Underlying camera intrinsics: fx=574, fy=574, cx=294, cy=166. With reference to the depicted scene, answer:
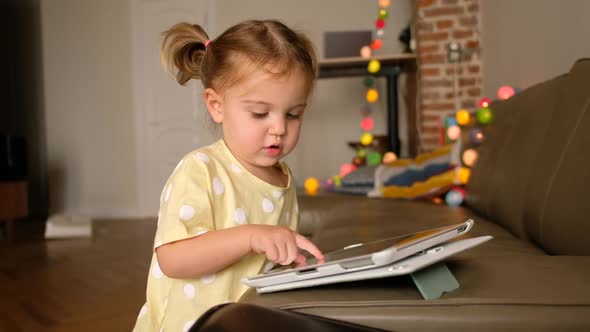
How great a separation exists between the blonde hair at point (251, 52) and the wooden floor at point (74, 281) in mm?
1347

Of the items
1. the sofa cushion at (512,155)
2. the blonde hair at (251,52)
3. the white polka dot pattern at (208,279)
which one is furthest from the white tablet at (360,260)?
the sofa cushion at (512,155)

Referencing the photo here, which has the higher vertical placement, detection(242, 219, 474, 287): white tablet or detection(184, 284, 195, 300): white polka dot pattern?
detection(242, 219, 474, 287): white tablet

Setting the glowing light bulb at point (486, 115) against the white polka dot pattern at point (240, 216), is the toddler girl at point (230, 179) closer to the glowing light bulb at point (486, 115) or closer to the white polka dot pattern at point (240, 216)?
the white polka dot pattern at point (240, 216)

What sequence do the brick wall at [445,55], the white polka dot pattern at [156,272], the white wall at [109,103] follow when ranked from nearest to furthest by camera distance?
1. the white polka dot pattern at [156,272]
2. the brick wall at [445,55]
3. the white wall at [109,103]

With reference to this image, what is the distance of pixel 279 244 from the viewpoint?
0.87 meters

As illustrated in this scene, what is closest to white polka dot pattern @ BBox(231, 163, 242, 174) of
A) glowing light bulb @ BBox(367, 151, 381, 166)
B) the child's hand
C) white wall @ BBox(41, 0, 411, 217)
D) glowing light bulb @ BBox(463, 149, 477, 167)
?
the child's hand

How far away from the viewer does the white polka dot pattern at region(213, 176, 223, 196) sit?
1.02m

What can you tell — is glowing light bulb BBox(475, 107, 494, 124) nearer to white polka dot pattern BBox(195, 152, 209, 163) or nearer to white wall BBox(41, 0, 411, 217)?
white polka dot pattern BBox(195, 152, 209, 163)

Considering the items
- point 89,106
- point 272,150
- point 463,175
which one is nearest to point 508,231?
point 463,175

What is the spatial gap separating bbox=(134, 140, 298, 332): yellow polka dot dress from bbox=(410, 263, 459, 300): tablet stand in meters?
0.37

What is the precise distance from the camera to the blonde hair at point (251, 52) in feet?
3.45

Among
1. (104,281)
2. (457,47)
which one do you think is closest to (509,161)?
(104,281)

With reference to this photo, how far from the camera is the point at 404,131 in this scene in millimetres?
5477

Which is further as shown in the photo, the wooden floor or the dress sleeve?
the wooden floor
